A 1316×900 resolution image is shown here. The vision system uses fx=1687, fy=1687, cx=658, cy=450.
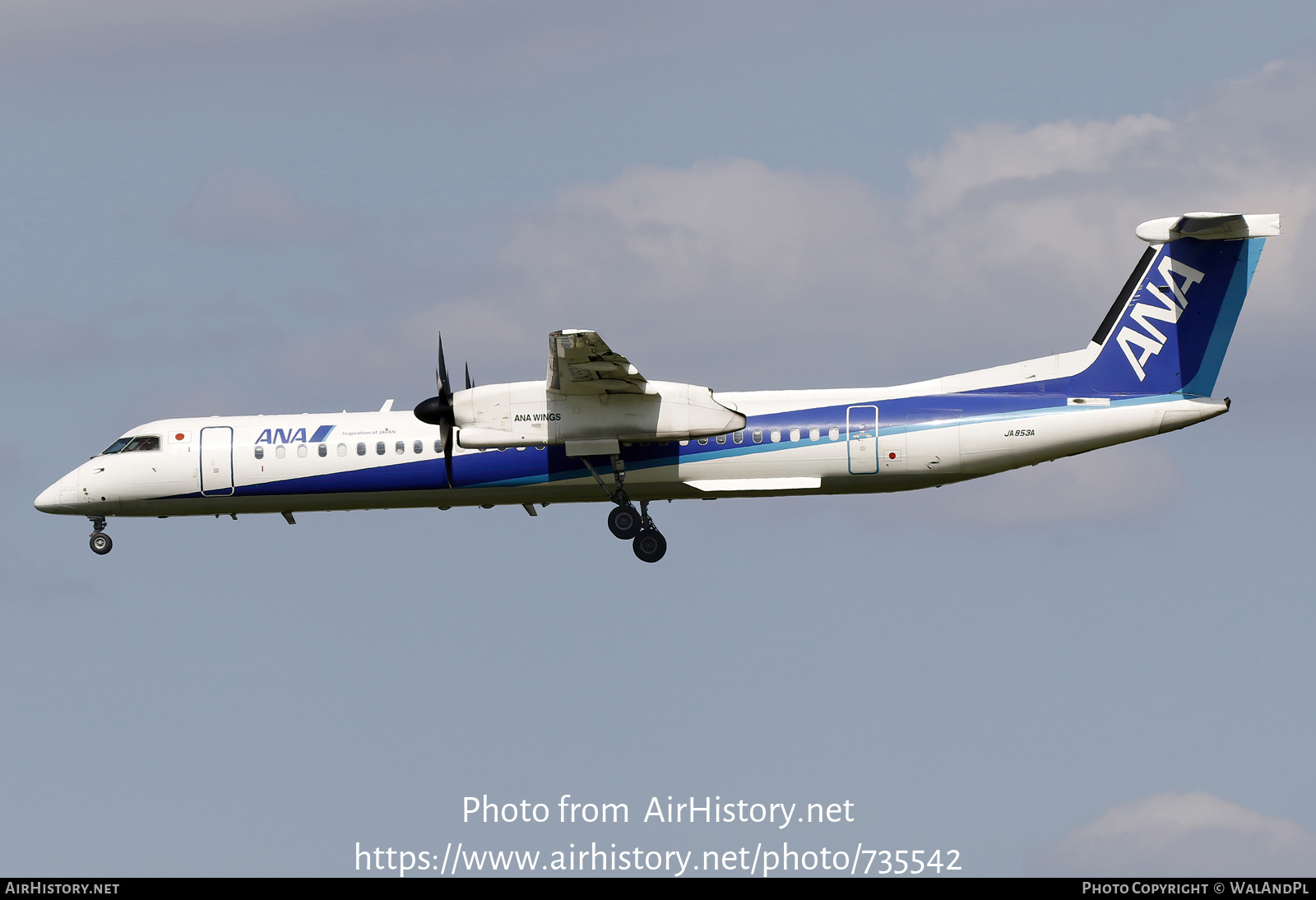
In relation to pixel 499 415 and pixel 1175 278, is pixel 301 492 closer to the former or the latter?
pixel 499 415

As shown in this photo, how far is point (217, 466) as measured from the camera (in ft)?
113

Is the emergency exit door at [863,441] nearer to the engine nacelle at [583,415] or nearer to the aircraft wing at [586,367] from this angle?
the engine nacelle at [583,415]

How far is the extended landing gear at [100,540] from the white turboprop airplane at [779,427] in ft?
10.2

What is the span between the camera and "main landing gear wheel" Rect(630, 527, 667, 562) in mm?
33906

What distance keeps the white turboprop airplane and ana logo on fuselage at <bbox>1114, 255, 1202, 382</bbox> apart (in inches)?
1.4

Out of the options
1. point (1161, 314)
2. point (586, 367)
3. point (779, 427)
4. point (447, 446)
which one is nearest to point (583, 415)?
point (586, 367)

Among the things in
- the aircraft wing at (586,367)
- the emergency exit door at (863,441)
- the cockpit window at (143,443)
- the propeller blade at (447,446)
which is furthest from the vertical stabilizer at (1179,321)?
the cockpit window at (143,443)

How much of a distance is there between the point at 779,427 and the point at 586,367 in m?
4.24

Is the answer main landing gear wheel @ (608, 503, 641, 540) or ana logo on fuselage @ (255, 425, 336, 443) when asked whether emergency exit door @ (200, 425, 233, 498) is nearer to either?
ana logo on fuselage @ (255, 425, 336, 443)

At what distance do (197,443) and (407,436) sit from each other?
177 inches

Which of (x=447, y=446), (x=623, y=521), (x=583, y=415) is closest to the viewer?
(x=583, y=415)

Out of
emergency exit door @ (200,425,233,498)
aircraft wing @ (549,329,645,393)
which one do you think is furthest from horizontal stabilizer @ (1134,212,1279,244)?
emergency exit door @ (200,425,233,498)

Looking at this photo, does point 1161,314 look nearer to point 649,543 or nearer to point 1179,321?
point 1179,321

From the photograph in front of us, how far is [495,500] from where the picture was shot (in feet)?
112
